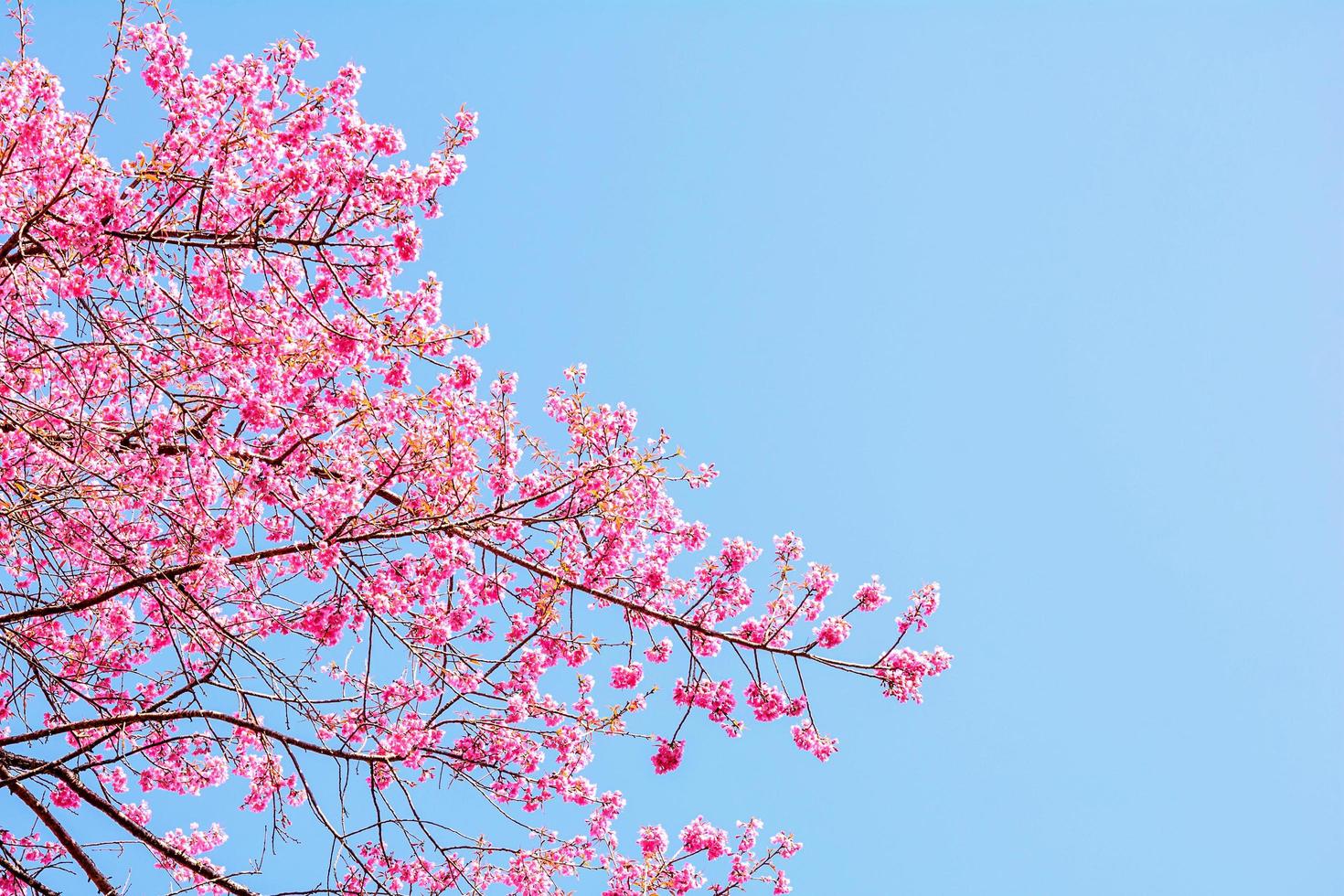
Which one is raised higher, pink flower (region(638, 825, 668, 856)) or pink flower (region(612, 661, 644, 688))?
pink flower (region(612, 661, 644, 688))

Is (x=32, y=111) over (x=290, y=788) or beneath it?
over

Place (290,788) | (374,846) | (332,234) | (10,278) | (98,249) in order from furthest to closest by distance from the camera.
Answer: (290,788)
(374,846)
(10,278)
(332,234)
(98,249)

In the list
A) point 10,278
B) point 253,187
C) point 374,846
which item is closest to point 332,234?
point 253,187

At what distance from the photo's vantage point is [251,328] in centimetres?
672

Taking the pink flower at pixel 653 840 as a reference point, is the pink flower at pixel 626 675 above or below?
above

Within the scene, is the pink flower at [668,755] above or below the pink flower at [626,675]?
below

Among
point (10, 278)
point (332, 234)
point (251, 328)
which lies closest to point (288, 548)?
point (251, 328)

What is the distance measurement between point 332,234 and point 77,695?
149 inches

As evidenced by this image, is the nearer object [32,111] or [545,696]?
[32,111]

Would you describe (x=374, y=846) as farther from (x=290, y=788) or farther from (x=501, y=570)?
(x=501, y=570)

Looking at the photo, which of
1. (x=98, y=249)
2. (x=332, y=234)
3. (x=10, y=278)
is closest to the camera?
(x=98, y=249)

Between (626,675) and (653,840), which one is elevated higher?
(626,675)

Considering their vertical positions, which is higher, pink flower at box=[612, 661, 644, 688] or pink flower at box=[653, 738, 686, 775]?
pink flower at box=[612, 661, 644, 688]

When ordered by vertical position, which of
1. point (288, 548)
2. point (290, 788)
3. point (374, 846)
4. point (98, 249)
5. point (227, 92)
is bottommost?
point (374, 846)
